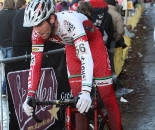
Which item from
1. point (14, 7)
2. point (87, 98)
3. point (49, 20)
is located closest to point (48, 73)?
point (49, 20)

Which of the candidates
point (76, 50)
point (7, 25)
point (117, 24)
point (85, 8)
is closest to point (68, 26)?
point (76, 50)

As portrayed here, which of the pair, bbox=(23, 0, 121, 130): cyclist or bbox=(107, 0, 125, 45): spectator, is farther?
bbox=(107, 0, 125, 45): spectator

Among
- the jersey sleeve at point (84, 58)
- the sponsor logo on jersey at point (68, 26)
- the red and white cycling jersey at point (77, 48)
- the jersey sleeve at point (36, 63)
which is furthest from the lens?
the jersey sleeve at point (36, 63)

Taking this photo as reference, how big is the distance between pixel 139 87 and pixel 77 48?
5.06 metres

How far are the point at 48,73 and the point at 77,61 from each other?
113 centimetres

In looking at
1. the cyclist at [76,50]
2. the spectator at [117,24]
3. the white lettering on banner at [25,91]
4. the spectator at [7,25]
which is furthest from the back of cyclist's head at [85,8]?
the spectator at [117,24]

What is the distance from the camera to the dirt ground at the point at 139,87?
648cm

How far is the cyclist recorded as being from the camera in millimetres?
3756

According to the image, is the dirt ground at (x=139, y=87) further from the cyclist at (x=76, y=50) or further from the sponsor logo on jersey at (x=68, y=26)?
the sponsor logo on jersey at (x=68, y=26)

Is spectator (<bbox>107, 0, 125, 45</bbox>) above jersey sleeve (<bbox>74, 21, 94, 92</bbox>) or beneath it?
beneath

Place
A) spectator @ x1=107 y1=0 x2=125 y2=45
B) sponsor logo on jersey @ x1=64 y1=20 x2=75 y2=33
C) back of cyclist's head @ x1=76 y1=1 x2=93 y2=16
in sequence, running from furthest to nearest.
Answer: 1. spectator @ x1=107 y1=0 x2=125 y2=45
2. back of cyclist's head @ x1=76 y1=1 x2=93 y2=16
3. sponsor logo on jersey @ x1=64 y1=20 x2=75 y2=33

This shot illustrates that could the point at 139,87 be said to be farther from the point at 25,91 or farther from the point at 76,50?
the point at 76,50

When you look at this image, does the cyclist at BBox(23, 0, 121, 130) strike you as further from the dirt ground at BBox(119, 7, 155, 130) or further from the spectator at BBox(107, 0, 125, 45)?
the spectator at BBox(107, 0, 125, 45)


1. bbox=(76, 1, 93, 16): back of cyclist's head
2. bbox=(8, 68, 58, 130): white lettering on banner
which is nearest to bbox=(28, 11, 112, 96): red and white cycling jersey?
bbox=(8, 68, 58, 130): white lettering on banner
